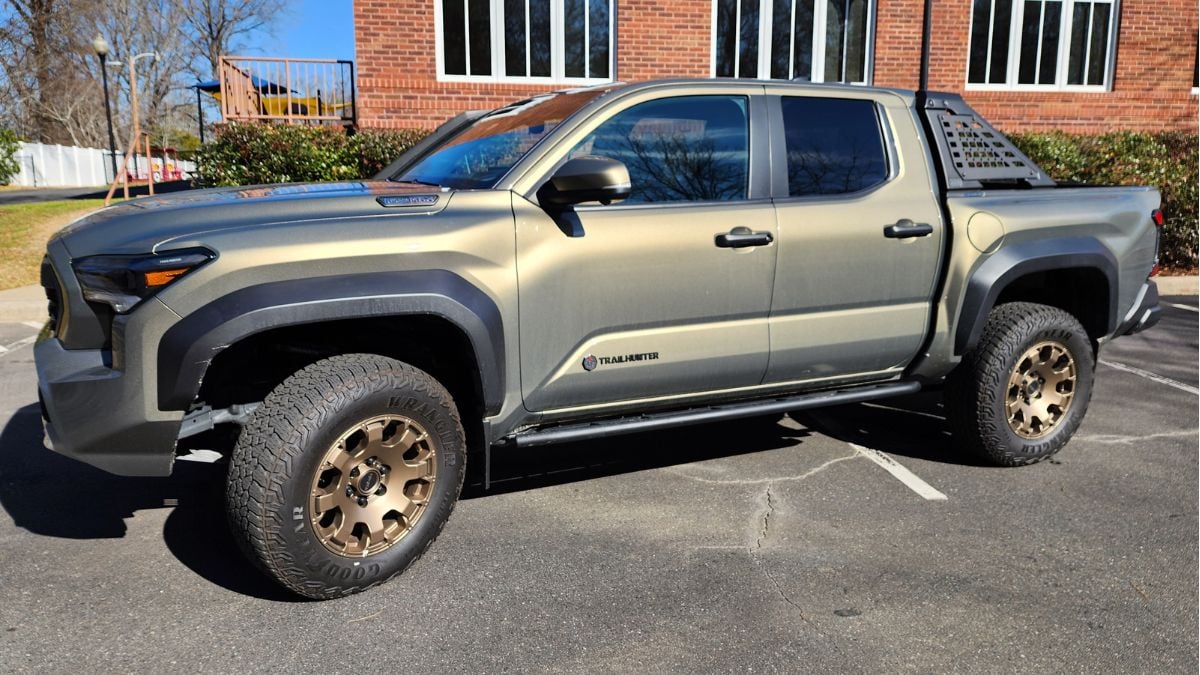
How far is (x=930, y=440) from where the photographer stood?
5.04 m

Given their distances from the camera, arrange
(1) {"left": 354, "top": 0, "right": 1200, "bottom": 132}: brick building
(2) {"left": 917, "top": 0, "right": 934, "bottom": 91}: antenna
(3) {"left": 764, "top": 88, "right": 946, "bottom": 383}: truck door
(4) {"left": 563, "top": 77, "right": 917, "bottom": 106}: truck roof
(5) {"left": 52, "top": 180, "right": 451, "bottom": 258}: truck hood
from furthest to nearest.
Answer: (2) {"left": 917, "top": 0, "right": 934, "bottom": 91}: antenna < (1) {"left": 354, "top": 0, "right": 1200, "bottom": 132}: brick building < (3) {"left": 764, "top": 88, "right": 946, "bottom": 383}: truck door < (4) {"left": 563, "top": 77, "right": 917, "bottom": 106}: truck roof < (5) {"left": 52, "top": 180, "right": 451, "bottom": 258}: truck hood

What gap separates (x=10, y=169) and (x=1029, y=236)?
701 inches

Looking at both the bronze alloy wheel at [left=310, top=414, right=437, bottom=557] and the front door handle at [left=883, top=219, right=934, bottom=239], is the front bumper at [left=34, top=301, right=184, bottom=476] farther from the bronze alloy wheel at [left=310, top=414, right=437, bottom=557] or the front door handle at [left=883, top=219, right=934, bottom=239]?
the front door handle at [left=883, top=219, right=934, bottom=239]

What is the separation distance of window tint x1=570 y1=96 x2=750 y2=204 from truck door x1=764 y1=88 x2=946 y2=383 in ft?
0.67

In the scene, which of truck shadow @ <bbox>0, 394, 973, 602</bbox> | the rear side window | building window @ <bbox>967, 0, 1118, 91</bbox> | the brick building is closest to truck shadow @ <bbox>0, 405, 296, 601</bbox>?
truck shadow @ <bbox>0, 394, 973, 602</bbox>

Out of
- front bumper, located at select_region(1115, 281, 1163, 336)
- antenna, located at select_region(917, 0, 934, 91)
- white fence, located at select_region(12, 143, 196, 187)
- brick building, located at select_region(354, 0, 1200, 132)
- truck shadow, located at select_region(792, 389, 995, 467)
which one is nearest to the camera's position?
front bumper, located at select_region(1115, 281, 1163, 336)

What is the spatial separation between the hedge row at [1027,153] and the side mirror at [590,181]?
7479mm

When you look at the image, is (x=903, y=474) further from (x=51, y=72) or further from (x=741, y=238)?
(x=51, y=72)

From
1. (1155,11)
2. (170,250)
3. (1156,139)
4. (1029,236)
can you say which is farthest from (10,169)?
(1155,11)

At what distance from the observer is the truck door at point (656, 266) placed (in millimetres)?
3357

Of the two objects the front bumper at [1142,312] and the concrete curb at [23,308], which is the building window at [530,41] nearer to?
the concrete curb at [23,308]

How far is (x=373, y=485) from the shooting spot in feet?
10.3

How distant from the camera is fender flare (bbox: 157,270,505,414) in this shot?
278 cm

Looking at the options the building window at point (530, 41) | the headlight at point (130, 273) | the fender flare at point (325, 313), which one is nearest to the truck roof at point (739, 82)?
the fender flare at point (325, 313)
